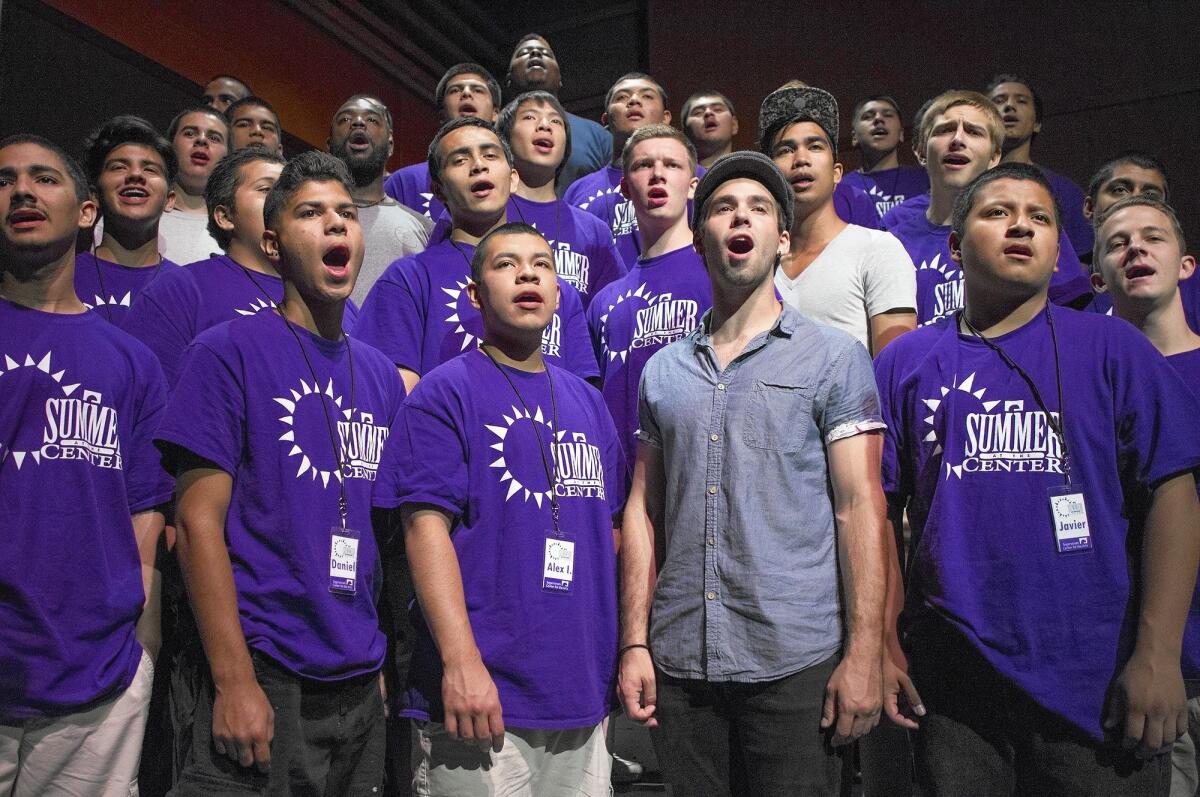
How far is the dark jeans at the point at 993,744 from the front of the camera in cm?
193

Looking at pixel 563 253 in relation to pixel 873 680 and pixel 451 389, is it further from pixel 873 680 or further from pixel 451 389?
pixel 873 680

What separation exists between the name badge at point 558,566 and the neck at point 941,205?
6.58ft

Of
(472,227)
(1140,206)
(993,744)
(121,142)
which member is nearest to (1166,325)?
(1140,206)

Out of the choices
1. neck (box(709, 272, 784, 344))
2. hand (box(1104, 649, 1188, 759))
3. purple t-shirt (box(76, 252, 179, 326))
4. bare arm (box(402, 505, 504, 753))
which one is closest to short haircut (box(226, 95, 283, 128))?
purple t-shirt (box(76, 252, 179, 326))

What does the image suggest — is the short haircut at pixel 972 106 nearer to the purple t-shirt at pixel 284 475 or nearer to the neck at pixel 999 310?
the neck at pixel 999 310

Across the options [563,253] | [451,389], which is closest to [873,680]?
[451,389]

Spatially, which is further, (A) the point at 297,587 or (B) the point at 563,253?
(B) the point at 563,253

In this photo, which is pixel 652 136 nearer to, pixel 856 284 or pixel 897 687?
pixel 856 284

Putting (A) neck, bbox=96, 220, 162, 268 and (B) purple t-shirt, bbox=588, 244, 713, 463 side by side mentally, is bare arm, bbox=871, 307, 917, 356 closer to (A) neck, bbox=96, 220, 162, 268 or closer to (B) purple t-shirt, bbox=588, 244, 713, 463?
(B) purple t-shirt, bbox=588, 244, 713, 463

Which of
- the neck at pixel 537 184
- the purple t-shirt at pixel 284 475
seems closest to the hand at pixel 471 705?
the purple t-shirt at pixel 284 475

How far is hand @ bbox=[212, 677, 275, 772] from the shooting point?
78.3 inches

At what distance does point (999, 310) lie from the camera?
2.30 metres

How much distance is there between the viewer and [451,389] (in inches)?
94.1

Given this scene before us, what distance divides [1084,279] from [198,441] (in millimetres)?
2462
